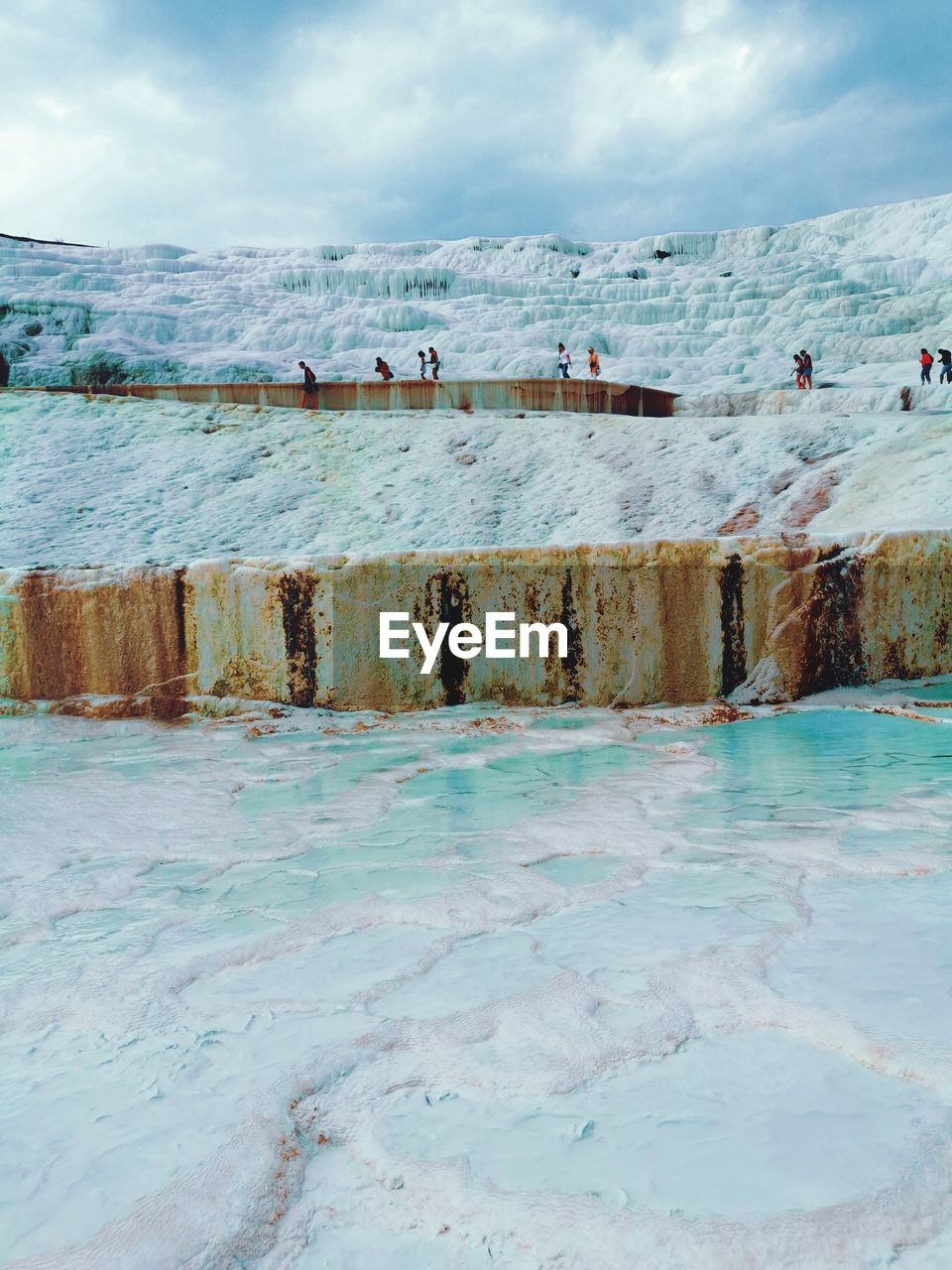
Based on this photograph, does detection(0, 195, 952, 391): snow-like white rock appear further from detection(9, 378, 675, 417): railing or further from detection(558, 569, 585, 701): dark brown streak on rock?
detection(558, 569, 585, 701): dark brown streak on rock

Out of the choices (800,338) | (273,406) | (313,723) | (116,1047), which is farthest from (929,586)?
(800,338)

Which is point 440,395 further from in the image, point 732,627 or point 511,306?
point 511,306

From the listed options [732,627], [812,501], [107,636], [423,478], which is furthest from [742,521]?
[107,636]

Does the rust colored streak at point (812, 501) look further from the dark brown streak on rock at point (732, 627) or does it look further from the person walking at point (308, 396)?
the person walking at point (308, 396)

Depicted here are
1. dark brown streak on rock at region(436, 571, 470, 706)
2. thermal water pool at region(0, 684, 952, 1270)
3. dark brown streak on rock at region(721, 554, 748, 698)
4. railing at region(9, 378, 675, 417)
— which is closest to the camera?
thermal water pool at region(0, 684, 952, 1270)

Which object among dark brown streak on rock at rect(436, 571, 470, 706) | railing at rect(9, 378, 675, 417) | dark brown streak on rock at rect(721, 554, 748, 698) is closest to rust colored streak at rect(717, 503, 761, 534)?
dark brown streak on rock at rect(721, 554, 748, 698)

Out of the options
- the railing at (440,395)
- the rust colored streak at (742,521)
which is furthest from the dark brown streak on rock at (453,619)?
the railing at (440,395)

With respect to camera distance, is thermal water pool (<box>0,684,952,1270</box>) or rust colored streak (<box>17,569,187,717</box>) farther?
rust colored streak (<box>17,569,187,717</box>)

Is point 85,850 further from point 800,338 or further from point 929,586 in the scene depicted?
point 800,338
